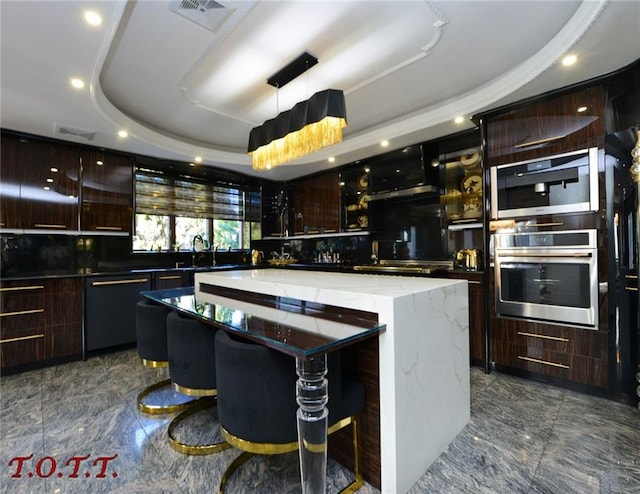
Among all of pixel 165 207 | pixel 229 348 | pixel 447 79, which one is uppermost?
pixel 447 79

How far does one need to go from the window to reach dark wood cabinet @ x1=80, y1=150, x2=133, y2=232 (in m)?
0.20

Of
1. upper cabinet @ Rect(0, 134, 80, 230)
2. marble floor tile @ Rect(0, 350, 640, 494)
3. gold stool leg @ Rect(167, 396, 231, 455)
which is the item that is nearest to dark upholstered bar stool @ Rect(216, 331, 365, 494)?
marble floor tile @ Rect(0, 350, 640, 494)

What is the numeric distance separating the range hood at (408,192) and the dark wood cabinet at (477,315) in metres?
1.14

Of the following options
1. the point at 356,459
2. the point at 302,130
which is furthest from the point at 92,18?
the point at 356,459

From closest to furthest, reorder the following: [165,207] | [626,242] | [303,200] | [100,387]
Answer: [626,242] < [100,387] < [165,207] < [303,200]

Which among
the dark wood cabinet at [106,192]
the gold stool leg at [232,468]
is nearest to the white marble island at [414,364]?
the gold stool leg at [232,468]

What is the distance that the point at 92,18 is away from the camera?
1665 millimetres

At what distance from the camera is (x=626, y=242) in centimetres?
220

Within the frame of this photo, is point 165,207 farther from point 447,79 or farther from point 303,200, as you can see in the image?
point 447,79

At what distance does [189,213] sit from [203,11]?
3.16m

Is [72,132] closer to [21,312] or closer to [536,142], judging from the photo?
[21,312]

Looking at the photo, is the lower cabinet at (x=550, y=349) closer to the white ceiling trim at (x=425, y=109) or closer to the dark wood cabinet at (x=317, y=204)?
the white ceiling trim at (x=425, y=109)

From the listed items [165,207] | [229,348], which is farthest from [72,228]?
[229,348]

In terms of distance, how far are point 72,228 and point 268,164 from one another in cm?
252
